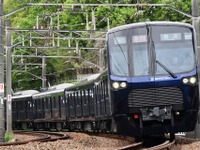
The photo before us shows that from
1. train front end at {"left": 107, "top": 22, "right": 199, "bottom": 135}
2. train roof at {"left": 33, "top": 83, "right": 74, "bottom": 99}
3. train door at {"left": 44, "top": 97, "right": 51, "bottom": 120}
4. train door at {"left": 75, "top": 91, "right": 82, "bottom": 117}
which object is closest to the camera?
train front end at {"left": 107, "top": 22, "right": 199, "bottom": 135}

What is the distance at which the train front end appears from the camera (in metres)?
15.6

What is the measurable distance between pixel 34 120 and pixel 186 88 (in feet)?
77.6

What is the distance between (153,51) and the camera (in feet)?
53.0

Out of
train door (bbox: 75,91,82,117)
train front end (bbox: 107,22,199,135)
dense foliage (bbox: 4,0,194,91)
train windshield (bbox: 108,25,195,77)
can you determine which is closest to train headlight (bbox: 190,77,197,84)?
train front end (bbox: 107,22,199,135)

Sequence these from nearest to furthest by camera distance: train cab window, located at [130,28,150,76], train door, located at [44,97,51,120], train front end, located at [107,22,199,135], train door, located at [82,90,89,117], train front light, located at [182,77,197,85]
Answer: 1. train front end, located at [107,22,199,135]
2. train front light, located at [182,77,197,85]
3. train cab window, located at [130,28,150,76]
4. train door, located at [82,90,89,117]
5. train door, located at [44,97,51,120]

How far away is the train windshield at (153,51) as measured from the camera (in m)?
16.0

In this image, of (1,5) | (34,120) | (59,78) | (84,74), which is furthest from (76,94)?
(59,78)

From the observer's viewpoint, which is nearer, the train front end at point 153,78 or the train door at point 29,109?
the train front end at point 153,78

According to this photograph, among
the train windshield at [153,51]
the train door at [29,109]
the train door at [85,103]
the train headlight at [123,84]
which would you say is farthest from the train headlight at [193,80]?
the train door at [29,109]

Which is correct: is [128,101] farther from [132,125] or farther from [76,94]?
[76,94]

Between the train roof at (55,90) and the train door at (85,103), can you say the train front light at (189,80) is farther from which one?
the train roof at (55,90)

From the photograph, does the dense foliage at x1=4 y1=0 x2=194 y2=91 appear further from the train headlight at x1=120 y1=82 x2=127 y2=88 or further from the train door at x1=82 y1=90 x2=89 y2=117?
the train headlight at x1=120 y1=82 x2=127 y2=88

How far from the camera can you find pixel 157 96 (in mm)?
15531

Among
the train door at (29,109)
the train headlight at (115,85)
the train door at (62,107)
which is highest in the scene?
the train headlight at (115,85)
